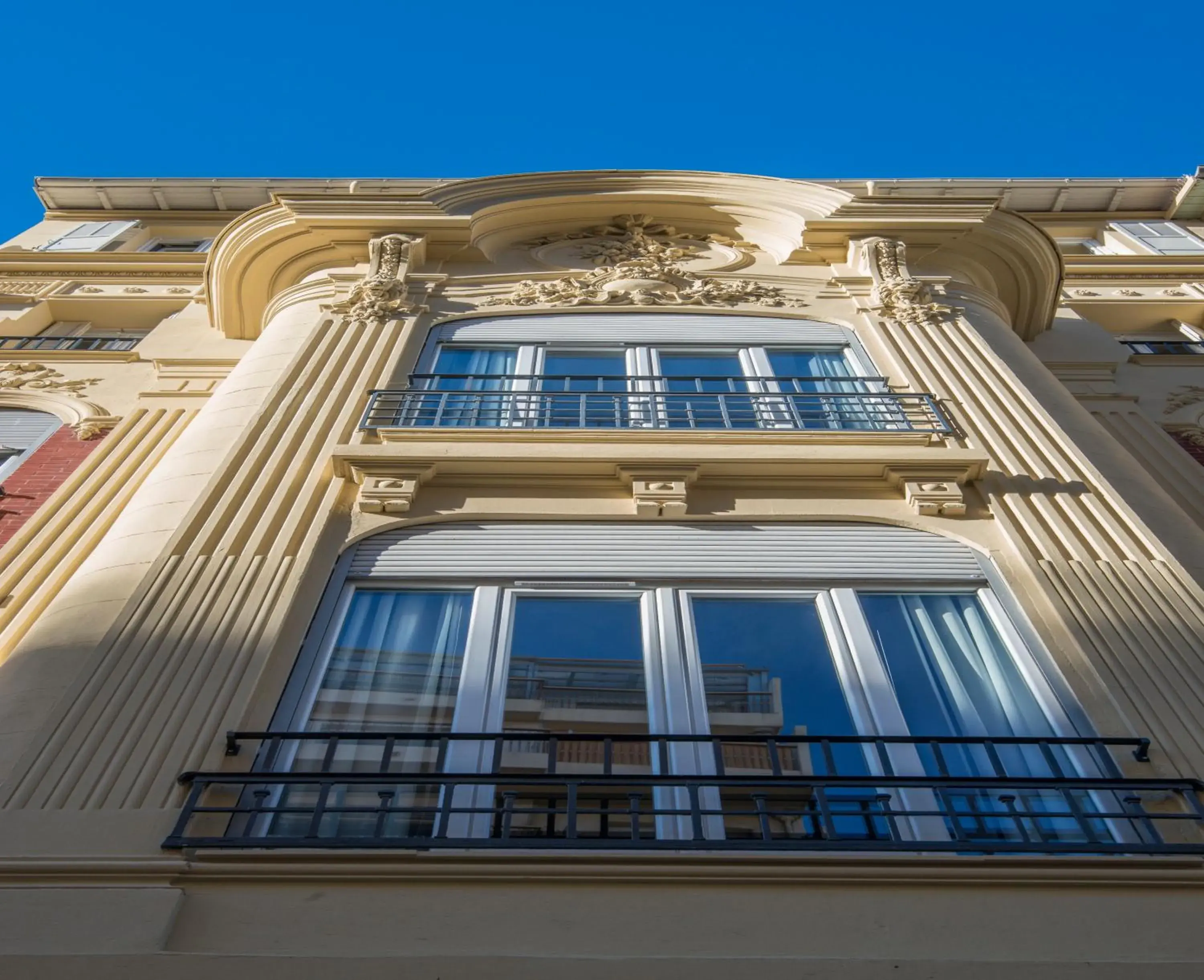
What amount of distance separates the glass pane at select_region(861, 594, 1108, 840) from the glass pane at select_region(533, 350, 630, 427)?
9.78ft

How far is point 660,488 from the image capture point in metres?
7.32

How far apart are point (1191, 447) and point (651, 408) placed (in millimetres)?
5611

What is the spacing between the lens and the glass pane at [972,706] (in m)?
4.82

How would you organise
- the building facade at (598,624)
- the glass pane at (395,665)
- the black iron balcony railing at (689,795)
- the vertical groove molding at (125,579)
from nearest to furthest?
the building facade at (598,624), the black iron balcony railing at (689,795), the vertical groove molding at (125,579), the glass pane at (395,665)

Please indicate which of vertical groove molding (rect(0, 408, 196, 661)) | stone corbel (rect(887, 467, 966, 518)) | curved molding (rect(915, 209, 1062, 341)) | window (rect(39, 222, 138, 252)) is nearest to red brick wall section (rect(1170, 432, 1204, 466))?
curved molding (rect(915, 209, 1062, 341))

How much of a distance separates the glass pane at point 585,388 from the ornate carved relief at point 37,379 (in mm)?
4965

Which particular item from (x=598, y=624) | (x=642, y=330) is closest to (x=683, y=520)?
(x=598, y=624)

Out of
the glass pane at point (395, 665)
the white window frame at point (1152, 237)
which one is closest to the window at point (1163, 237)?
the white window frame at point (1152, 237)

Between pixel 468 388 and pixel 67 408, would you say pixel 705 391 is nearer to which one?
pixel 468 388

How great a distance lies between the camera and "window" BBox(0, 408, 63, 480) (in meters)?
9.66

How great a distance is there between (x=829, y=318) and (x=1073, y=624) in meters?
5.27

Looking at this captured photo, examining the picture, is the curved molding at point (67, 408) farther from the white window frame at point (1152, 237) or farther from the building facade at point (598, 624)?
the white window frame at point (1152, 237)

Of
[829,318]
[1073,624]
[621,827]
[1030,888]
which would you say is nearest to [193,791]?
[621,827]

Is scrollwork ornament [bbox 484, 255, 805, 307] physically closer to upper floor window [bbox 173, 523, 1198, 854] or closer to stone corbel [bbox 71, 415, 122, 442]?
stone corbel [bbox 71, 415, 122, 442]
